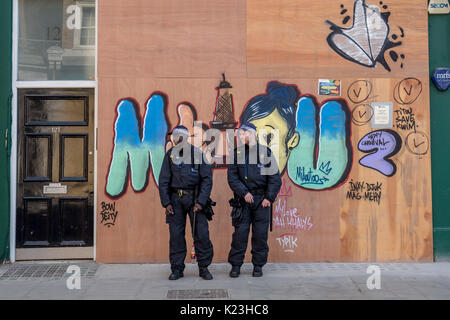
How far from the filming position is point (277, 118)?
7.27 m

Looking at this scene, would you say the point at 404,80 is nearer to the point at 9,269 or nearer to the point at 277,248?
the point at 277,248

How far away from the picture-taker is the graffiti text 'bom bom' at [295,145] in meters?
7.16

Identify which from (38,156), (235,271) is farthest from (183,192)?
(38,156)

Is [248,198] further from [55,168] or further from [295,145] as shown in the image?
[55,168]

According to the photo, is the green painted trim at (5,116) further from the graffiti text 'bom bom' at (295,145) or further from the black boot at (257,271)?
the black boot at (257,271)

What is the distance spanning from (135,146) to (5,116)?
2.09 meters

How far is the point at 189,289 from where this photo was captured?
19.2 ft

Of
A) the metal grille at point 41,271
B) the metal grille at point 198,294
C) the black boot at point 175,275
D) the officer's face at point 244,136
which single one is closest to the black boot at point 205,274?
the black boot at point 175,275

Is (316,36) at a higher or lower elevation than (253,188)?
higher

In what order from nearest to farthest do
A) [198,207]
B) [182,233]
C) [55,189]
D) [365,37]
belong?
[198,207] → [182,233] → [55,189] → [365,37]

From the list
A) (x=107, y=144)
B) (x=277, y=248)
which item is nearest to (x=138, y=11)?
(x=107, y=144)

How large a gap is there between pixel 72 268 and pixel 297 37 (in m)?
4.94

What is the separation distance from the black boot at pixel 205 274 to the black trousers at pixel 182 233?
0.08 metres
